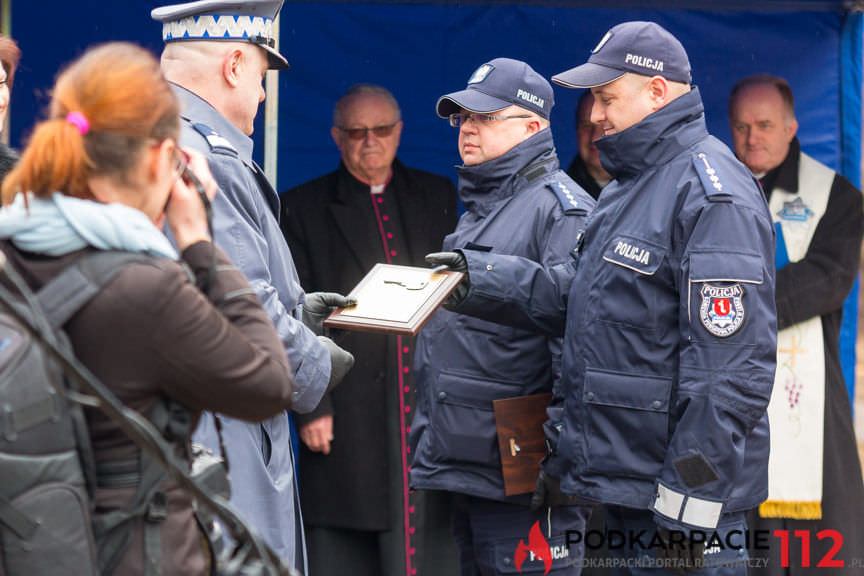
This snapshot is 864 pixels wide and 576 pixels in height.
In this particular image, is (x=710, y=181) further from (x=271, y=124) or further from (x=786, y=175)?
(x=271, y=124)

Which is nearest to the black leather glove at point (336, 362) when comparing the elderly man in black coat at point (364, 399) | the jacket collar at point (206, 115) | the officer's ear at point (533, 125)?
the jacket collar at point (206, 115)

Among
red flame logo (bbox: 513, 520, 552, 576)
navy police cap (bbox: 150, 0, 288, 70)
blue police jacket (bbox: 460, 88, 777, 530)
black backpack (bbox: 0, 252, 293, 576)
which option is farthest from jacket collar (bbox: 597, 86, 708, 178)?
black backpack (bbox: 0, 252, 293, 576)

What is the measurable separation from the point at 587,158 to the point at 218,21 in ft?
7.92

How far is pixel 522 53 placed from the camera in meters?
4.86

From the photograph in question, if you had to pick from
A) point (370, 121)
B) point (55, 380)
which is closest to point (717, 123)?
point (370, 121)

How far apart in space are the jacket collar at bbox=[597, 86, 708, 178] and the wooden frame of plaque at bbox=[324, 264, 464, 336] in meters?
0.58

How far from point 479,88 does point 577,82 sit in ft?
1.99

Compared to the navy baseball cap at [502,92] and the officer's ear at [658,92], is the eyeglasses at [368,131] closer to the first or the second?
the navy baseball cap at [502,92]

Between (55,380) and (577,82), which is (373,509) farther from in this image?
(55,380)

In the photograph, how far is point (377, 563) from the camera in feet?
14.8

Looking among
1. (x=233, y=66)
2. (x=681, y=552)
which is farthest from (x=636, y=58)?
(x=681, y=552)

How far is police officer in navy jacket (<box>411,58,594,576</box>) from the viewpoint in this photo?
3.41 metres

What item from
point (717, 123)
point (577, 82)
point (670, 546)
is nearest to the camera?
point (670, 546)

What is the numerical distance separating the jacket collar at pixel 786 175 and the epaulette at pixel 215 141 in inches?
105
